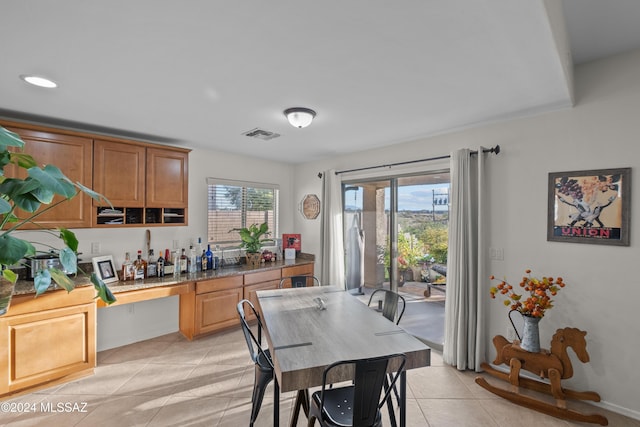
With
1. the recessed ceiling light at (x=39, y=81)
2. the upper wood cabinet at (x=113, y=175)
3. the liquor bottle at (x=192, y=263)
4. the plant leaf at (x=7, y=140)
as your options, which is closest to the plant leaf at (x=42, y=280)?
the plant leaf at (x=7, y=140)

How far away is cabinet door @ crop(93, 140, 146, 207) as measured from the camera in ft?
9.83

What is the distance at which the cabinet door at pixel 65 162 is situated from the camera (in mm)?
2656

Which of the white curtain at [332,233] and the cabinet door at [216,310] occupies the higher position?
the white curtain at [332,233]

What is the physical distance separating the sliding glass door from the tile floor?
3.02ft

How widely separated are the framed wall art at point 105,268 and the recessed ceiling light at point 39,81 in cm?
174

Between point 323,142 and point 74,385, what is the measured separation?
3448 millimetres

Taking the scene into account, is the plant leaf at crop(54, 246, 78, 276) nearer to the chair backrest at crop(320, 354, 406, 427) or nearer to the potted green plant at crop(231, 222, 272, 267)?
the chair backrest at crop(320, 354, 406, 427)

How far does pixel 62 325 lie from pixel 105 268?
27.0 inches

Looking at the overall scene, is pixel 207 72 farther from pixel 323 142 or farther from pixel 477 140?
pixel 477 140

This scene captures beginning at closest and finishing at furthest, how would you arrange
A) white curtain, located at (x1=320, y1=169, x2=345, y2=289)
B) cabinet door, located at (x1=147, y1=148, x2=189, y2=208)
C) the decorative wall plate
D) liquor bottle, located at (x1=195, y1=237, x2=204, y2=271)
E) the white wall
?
the white wall
cabinet door, located at (x1=147, y1=148, x2=189, y2=208)
liquor bottle, located at (x1=195, y1=237, x2=204, y2=271)
white curtain, located at (x1=320, y1=169, x2=345, y2=289)
the decorative wall plate

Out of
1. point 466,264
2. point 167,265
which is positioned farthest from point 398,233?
point 167,265

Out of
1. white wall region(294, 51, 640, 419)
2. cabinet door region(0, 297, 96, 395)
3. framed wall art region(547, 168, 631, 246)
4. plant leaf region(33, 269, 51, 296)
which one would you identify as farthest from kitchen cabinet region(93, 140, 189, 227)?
framed wall art region(547, 168, 631, 246)

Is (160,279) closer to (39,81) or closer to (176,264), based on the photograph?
(176,264)

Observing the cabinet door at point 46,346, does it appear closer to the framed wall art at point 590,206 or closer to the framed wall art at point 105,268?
the framed wall art at point 105,268
